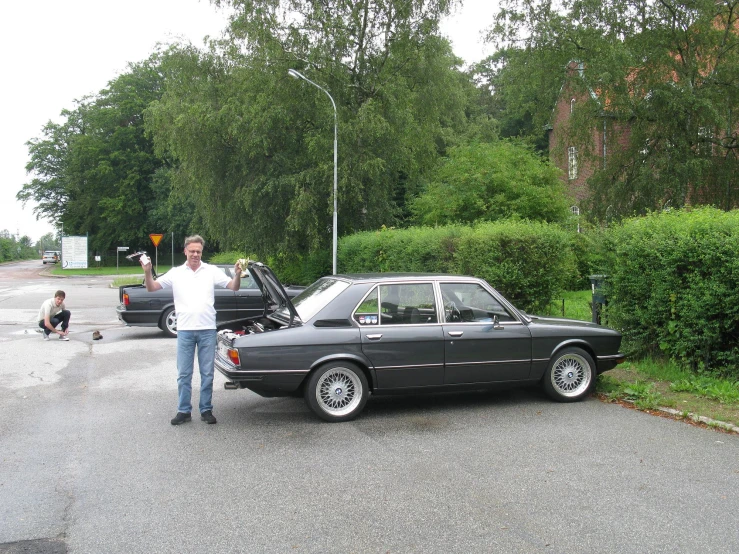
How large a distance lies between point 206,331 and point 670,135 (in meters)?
18.8

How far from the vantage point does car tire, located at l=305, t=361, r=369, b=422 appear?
21.2ft

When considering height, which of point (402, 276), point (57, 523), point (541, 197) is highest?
point (541, 197)

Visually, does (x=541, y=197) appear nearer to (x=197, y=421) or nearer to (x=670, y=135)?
(x=670, y=135)

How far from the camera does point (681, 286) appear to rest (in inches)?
318

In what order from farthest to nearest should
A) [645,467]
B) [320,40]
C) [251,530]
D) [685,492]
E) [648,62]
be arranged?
[320,40], [648,62], [645,467], [685,492], [251,530]

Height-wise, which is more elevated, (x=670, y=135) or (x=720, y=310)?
(x=670, y=135)

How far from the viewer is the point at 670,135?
20734mm

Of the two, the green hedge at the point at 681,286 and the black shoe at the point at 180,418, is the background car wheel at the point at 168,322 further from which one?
the green hedge at the point at 681,286

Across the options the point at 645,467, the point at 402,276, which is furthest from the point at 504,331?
the point at 645,467

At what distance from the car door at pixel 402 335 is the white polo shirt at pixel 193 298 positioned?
4.90 feet

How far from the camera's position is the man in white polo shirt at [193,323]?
6.49 m

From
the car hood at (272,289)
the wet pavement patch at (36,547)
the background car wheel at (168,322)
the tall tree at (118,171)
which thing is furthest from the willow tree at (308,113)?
the tall tree at (118,171)

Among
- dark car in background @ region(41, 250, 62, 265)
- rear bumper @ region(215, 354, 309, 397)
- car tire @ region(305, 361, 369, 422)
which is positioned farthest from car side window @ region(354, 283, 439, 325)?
dark car in background @ region(41, 250, 62, 265)

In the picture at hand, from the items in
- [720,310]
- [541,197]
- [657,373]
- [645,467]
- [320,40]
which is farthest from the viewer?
[320,40]
